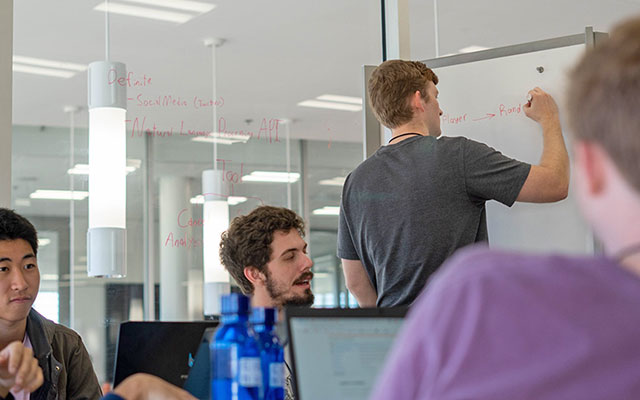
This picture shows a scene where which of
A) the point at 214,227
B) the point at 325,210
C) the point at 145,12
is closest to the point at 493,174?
the point at 214,227

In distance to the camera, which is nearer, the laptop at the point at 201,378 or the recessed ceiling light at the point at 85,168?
the laptop at the point at 201,378

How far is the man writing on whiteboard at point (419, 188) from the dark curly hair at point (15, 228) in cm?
83

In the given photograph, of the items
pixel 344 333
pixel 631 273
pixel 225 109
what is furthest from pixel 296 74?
pixel 631 273

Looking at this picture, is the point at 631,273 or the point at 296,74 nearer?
the point at 631,273

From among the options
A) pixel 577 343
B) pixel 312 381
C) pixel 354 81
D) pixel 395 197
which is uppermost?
pixel 354 81

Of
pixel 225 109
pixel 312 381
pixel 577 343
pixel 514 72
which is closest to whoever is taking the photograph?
pixel 577 343

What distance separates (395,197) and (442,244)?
0.17 metres

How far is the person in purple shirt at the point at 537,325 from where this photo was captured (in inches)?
23.6

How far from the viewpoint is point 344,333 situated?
1118mm

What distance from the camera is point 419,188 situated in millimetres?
2176

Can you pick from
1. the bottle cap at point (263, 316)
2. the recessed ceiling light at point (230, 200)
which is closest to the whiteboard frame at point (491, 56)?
the recessed ceiling light at point (230, 200)

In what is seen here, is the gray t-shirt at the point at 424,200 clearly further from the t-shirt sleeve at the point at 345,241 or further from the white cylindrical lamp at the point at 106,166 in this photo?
the white cylindrical lamp at the point at 106,166

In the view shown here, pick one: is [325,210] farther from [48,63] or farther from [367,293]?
[367,293]

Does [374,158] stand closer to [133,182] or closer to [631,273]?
[631,273]
